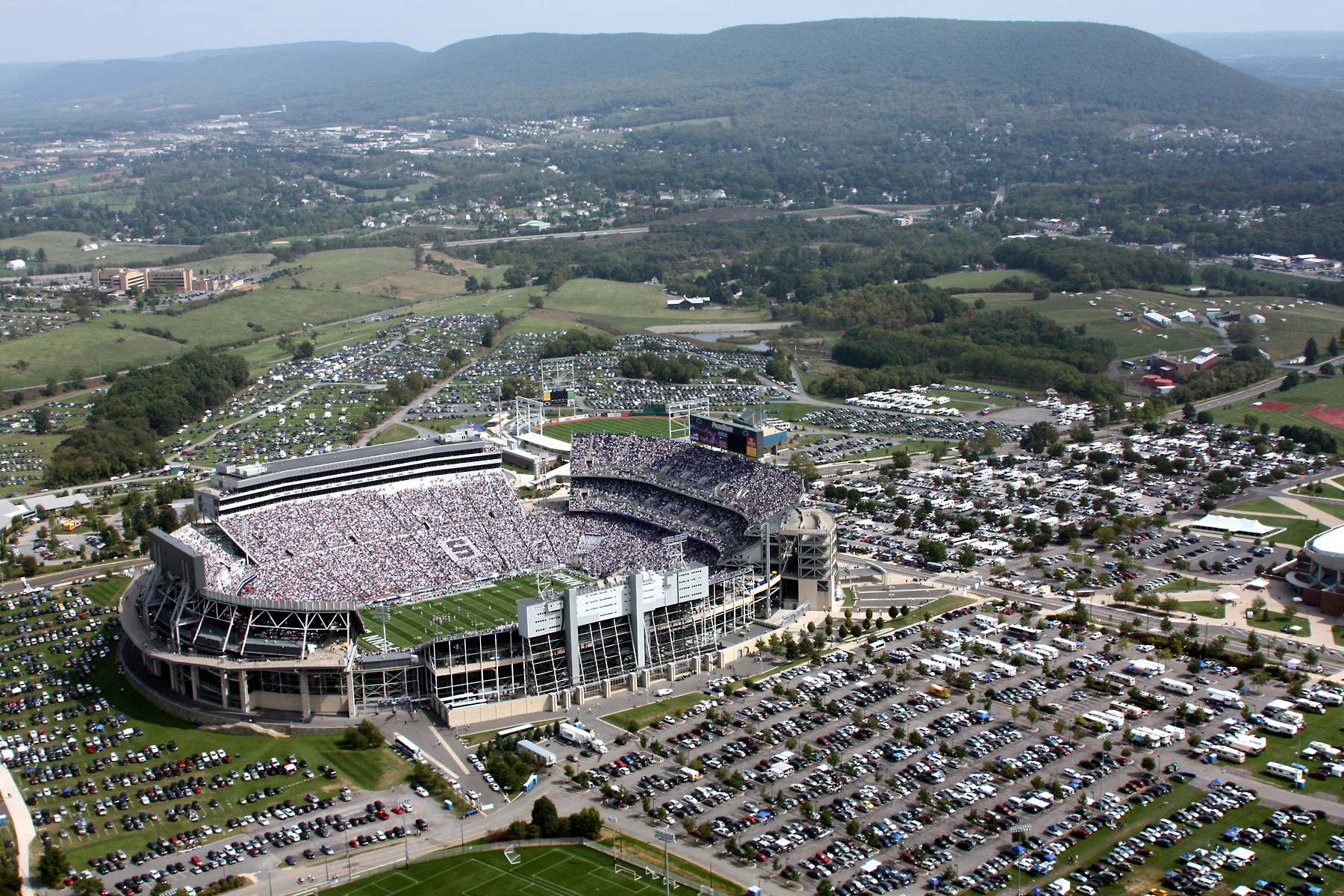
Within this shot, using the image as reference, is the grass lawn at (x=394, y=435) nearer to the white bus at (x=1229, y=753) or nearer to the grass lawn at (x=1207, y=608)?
the grass lawn at (x=1207, y=608)

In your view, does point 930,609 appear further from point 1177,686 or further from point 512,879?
point 512,879

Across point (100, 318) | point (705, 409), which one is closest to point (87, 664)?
point (705, 409)

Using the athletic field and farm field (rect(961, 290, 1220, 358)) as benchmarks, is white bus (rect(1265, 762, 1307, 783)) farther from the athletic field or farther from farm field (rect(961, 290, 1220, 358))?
farm field (rect(961, 290, 1220, 358))

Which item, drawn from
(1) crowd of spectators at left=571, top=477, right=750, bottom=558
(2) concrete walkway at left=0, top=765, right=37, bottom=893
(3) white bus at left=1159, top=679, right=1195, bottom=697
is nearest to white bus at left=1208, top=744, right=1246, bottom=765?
(3) white bus at left=1159, top=679, right=1195, bottom=697

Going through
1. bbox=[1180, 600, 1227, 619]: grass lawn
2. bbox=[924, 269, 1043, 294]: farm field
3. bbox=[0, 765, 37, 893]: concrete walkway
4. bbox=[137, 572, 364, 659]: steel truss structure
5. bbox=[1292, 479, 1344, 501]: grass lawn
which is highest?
bbox=[137, 572, 364, 659]: steel truss structure

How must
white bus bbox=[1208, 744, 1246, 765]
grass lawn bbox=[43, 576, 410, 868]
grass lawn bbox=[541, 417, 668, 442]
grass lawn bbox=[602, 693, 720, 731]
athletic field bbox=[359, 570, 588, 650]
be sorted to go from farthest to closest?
1. grass lawn bbox=[541, 417, 668, 442]
2. athletic field bbox=[359, 570, 588, 650]
3. grass lawn bbox=[602, 693, 720, 731]
4. white bus bbox=[1208, 744, 1246, 765]
5. grass lawn bbox=[43, 576, 410, 868]

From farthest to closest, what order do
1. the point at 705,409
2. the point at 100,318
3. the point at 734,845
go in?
the point at 100,318
the point at 705,409
the point at 734,845

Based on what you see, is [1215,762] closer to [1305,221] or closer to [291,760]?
[291,760]

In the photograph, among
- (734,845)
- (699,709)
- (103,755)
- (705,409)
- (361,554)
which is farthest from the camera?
(705,409)
